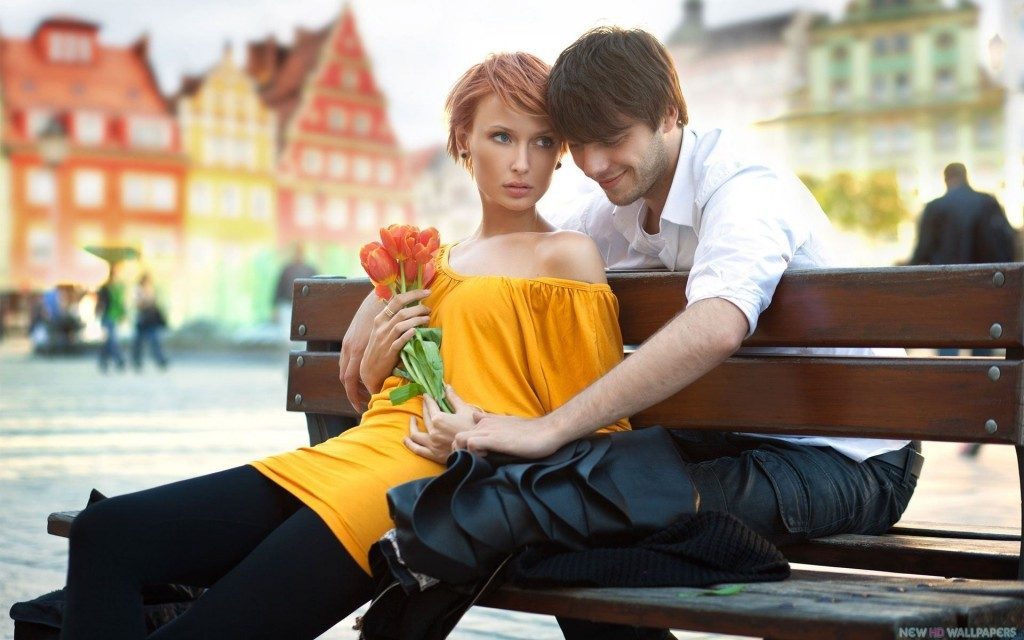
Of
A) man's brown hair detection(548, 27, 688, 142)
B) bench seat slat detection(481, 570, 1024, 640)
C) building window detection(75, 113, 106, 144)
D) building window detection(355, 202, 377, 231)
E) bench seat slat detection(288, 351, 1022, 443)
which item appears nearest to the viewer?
bench seat slat detection(481, 570, 1024, 640)

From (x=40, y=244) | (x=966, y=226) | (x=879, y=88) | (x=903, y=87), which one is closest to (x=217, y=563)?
(x=966, y=226)

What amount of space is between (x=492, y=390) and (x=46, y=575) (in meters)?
2.57

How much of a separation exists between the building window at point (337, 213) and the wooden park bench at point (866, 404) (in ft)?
186

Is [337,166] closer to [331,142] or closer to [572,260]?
[331,142]

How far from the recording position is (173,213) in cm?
5803

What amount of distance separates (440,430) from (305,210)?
2254 inches

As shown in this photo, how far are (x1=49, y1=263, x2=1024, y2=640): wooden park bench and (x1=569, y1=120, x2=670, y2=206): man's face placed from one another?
0.19 meters

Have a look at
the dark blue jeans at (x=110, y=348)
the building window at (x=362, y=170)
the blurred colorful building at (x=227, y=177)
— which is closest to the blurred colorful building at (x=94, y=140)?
the blurred colorful building at (x=227, y=177)

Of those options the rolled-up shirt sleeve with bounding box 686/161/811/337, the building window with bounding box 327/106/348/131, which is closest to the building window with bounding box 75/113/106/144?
the building window with bounding box 327/106/348/131

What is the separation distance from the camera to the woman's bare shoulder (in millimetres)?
2945

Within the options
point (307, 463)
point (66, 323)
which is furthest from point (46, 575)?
point (66, 323)

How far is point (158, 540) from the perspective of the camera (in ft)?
8.61

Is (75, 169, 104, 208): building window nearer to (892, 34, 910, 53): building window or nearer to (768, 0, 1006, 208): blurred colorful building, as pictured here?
(768, 0, 1006, 208): blurred colorful building

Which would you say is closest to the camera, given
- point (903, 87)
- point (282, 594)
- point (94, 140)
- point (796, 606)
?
point (796, 606)
